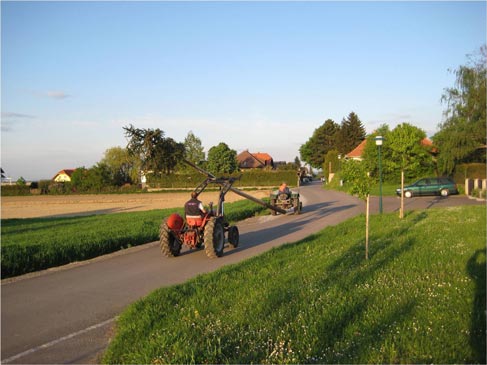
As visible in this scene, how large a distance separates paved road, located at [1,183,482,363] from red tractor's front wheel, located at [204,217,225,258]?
8.7 inches

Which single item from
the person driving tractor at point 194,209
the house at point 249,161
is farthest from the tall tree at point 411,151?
the house at point 249,161

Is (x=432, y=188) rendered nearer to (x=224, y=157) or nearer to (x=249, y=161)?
(x=224, y=157)

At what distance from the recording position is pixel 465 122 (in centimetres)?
4025

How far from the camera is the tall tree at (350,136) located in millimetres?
88113

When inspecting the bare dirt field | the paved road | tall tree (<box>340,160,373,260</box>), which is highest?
tall tree (<box>340,160,373,260</box>)

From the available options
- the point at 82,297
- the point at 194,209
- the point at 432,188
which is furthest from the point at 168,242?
the point at 432,188

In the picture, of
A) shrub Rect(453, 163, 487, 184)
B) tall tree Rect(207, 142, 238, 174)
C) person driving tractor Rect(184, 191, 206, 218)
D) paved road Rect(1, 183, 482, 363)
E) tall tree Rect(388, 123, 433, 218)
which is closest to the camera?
paved road Rect(1, 183, 482, 363)

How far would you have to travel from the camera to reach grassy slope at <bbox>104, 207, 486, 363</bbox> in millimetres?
4641

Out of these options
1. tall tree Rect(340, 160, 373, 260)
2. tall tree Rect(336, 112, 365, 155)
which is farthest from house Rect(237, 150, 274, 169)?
tall tree Rect(340, 160, 373, 260)

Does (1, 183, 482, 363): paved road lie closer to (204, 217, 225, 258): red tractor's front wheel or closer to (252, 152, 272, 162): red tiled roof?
(204, 217, 225, 258): red tractor's front wheel

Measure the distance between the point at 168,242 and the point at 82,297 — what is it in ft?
12.2

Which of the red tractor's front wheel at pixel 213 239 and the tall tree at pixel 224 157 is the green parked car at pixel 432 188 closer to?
the red tractor's front wheel at pixel 213 239

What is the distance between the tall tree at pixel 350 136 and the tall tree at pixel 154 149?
79.2m

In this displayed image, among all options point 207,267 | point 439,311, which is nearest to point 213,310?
point 439,311
